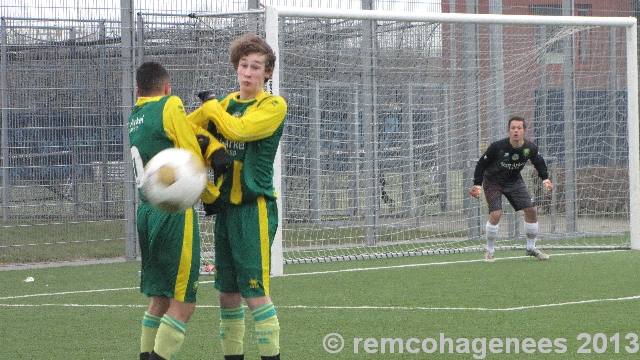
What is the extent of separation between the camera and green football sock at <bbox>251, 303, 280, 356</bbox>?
529 cm

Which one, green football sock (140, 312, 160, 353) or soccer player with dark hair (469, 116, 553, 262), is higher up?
soccer player with dark hair (469, 116, 553, 262)

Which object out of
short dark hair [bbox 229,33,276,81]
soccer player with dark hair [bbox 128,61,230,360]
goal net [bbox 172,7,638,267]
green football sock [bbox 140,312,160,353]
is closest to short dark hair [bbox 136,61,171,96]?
soccer player with dark hair [bbox 128,61,230,360]

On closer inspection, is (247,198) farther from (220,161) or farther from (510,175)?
(510,175)

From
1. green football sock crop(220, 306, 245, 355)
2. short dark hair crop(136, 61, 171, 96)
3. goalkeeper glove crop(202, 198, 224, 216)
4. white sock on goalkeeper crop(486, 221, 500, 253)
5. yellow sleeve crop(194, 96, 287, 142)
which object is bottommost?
white sock on goalkeeper crop(486, 221, 500, 253)

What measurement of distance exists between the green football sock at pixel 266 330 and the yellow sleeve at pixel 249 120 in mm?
898

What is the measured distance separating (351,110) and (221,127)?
26.5 feet

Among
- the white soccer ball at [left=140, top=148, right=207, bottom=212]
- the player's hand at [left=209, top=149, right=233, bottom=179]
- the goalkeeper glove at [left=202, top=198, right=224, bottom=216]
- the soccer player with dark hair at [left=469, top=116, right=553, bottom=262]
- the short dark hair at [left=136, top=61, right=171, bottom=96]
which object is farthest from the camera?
the soccer player with dark hair at [left=469, top=116, right=553, bottom=262]

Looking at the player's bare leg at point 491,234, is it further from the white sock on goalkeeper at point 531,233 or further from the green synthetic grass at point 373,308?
the white sock on goalkeeper at point 531,233

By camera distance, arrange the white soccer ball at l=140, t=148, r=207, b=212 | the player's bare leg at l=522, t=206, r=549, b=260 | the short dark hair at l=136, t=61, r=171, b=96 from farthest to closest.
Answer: the player's bare leg at l=522, t=206, r=549, b=260, the short dark hair at l=136, t=61, r=171, b=96, the white soccer ball at l=140, t=148, r=207, b=212

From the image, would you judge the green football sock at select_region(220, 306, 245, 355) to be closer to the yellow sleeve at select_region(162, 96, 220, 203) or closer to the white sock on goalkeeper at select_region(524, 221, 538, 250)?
the yellow sleeve at select_region(162, 96, 220, 203)

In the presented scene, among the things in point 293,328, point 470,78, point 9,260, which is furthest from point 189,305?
point 470,78

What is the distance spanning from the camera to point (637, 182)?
13.3 meters

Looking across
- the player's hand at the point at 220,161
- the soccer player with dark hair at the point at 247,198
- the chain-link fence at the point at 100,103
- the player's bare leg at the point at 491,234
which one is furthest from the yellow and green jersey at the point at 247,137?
the player's bare leg at the point at 491,234

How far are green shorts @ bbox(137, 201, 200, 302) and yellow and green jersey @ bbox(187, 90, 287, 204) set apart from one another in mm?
264
